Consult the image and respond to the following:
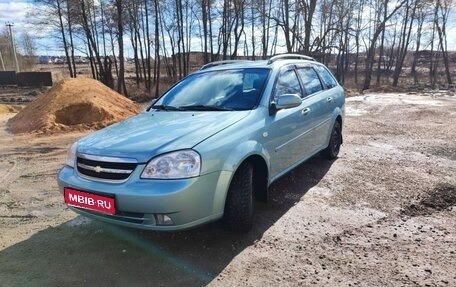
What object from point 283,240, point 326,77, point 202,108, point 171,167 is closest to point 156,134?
point 171,167

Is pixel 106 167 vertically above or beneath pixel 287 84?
beneath

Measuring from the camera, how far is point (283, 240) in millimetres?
3303

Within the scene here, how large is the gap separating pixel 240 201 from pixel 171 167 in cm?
76

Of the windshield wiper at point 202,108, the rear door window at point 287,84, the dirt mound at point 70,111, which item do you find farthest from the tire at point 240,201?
the dirt mound at point 70,111

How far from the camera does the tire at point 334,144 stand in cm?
565

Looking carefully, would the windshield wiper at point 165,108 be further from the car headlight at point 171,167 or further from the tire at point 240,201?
the car headlight at point 171,167

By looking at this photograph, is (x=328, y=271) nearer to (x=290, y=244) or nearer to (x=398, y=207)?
(x=290, y=244)

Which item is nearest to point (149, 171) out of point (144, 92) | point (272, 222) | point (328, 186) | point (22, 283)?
point (22, 283)

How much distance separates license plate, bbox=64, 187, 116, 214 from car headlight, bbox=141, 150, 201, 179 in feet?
1.21

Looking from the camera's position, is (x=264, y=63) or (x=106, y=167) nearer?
(x=106, y=167)

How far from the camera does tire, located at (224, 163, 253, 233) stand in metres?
3.09

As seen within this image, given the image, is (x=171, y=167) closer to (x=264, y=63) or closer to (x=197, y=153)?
(x=197, y=153)

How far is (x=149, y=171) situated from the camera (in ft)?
8.84

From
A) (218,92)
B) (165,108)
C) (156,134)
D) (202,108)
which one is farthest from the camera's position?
(165,108)
